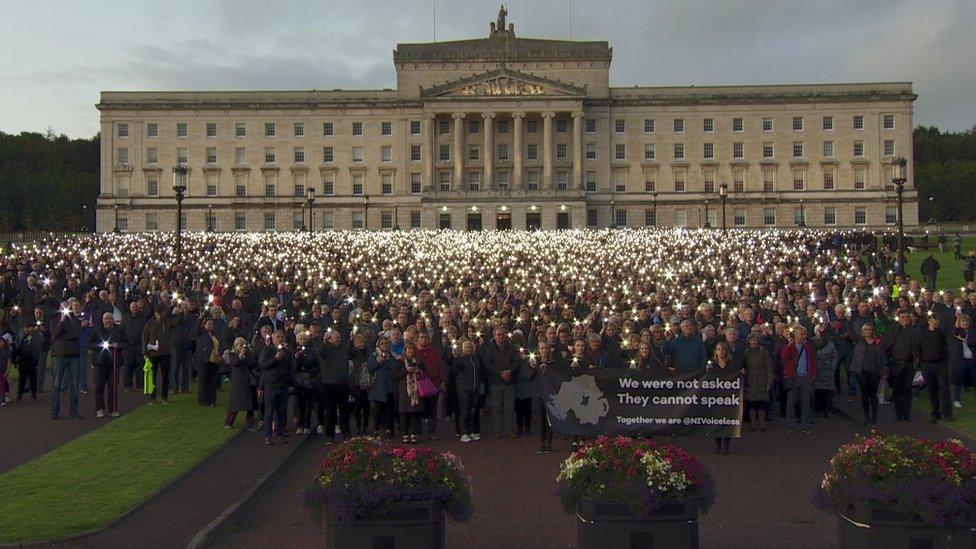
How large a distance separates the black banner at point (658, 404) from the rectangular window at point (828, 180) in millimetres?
101386

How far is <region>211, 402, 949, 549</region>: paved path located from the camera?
1188cm

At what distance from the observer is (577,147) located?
108 meters

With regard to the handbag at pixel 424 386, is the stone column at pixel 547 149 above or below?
above

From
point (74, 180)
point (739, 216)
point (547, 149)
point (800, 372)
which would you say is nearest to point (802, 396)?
point (800, 372)

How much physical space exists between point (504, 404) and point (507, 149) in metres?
94.0

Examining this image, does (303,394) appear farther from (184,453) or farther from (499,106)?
(499,106)

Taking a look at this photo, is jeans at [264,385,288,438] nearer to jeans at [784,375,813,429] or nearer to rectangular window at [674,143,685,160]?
jeans at [784,375,813,429]

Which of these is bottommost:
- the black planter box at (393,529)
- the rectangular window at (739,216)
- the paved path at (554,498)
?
the paved path at (554,498)

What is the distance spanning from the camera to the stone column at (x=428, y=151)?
10847 centimetres

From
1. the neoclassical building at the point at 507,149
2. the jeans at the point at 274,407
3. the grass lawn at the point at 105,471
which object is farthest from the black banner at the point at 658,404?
the neoclassical building at the point at 507,149

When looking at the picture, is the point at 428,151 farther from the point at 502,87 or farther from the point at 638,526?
the point at 638,526

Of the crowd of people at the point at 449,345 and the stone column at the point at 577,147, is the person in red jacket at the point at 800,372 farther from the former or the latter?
the stone column at the point at 577,147

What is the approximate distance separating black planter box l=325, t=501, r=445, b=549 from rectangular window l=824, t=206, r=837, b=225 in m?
108

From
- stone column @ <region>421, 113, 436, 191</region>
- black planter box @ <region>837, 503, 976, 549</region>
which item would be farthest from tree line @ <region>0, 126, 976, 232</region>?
black planter box @ <region>837, 503, 976, 549</region>
